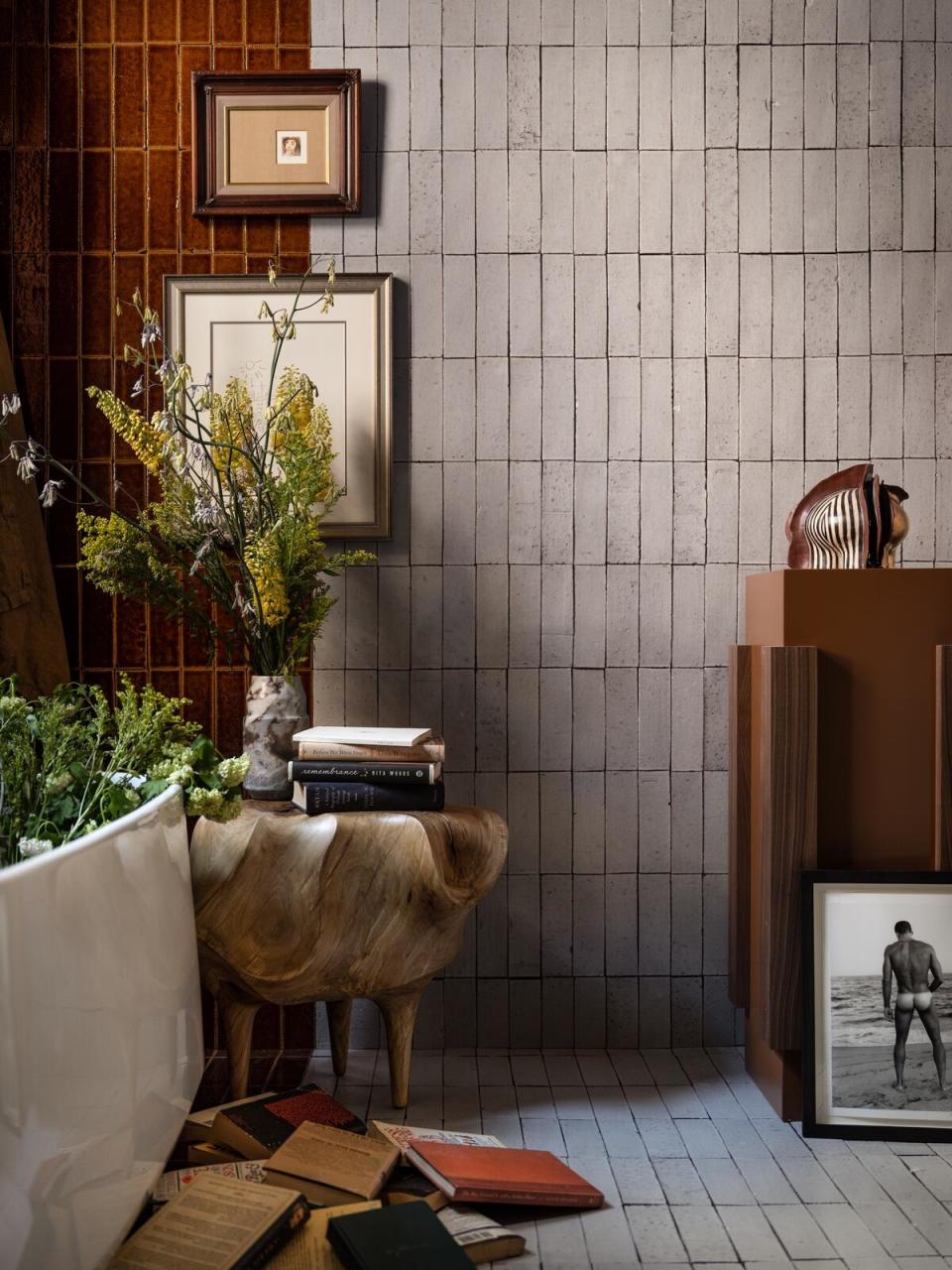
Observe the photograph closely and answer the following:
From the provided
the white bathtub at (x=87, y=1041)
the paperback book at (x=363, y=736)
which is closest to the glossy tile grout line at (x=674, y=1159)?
the white bathtub at (x=87, y=1041)

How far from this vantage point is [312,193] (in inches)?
94.3

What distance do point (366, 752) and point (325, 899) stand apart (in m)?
0.28

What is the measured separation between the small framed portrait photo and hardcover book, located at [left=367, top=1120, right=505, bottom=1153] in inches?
79.2

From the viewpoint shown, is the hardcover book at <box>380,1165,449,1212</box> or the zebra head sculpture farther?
the zebra head sculpture

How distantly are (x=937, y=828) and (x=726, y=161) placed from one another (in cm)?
152

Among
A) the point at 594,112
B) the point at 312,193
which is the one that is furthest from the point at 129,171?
the point at 594,112

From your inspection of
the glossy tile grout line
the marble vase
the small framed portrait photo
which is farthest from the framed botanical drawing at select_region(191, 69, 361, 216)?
the glossy tile grout line

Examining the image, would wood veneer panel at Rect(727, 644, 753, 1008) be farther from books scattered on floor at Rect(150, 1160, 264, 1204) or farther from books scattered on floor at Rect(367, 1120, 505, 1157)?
books scattered on floor at Rect(150, 1160, 264, 1204)

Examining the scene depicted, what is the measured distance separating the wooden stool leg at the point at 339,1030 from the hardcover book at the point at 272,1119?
221 mm

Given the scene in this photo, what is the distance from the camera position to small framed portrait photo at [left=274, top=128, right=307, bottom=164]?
2396 mm

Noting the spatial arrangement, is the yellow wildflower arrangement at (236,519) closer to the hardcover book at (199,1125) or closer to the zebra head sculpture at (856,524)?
the hardcover book at (199,1125)

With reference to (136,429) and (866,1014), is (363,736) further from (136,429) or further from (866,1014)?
(866,1014)

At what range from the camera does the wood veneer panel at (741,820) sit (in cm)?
224

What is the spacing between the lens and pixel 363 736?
2041mm
